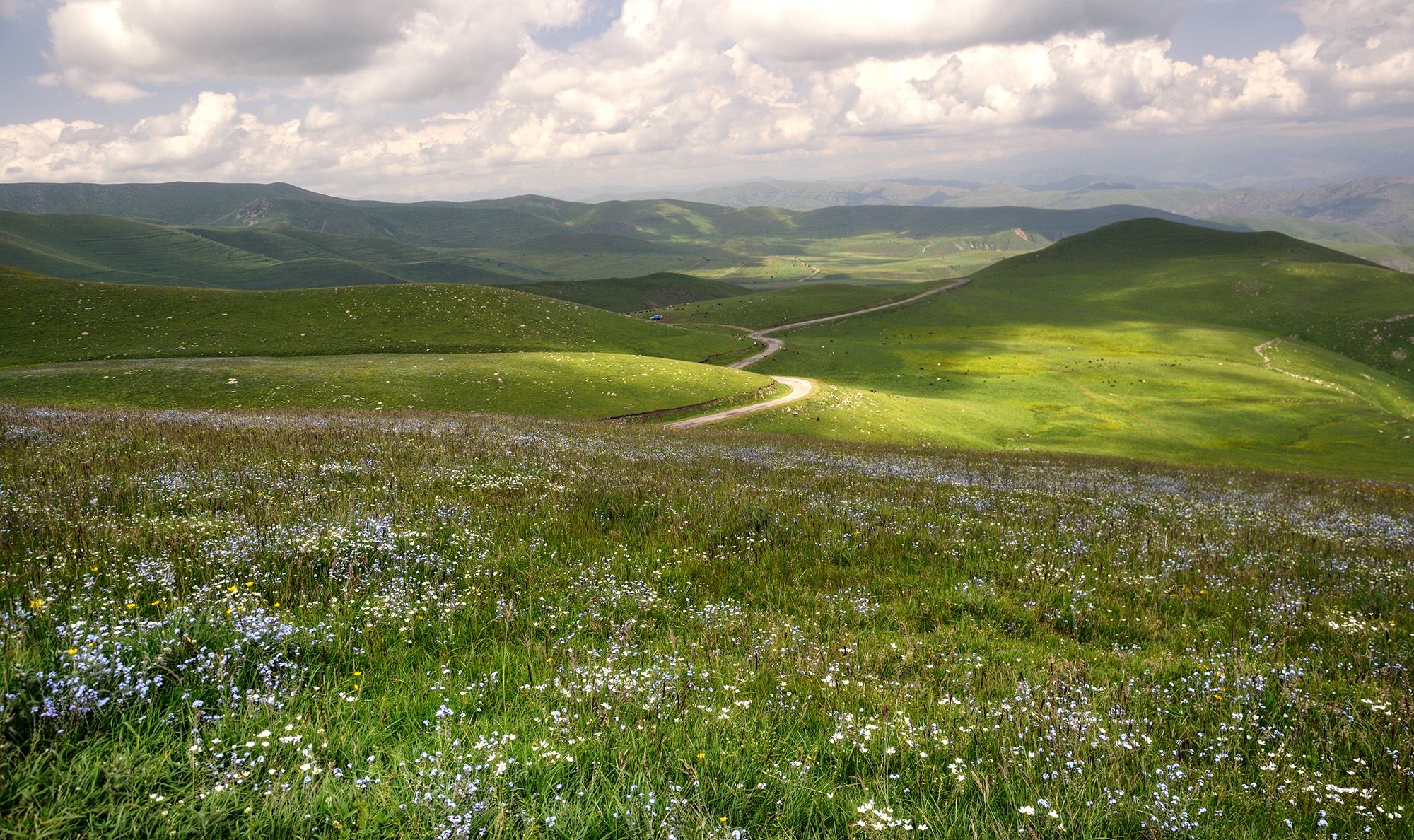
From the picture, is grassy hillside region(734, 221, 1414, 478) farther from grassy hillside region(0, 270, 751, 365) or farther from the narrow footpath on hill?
grassy hillside region(0, 270, 751, 365)

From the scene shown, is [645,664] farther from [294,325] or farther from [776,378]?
[294,325]

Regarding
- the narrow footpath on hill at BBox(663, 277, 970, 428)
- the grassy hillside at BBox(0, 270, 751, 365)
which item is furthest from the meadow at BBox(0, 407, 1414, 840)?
the grassy hillside at BBox(0, 270, 751, 365)

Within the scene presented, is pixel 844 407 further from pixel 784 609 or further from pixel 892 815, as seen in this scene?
pixel 892 815

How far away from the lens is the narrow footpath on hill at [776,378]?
5209 centimetres

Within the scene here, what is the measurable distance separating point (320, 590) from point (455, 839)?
4152mm

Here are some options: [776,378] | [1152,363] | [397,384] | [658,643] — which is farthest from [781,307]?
[658,643]

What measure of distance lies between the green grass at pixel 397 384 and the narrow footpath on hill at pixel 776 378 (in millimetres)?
3634

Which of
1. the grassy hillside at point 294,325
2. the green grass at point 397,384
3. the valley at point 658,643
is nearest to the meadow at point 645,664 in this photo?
the valley at point 658,643

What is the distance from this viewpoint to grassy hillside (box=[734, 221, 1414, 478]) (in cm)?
5775

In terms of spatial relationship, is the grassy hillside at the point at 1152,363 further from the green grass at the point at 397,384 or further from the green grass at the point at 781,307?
the green grass at the point at 397,384

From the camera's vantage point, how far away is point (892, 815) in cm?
368

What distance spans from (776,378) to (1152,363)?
58725 millimetres

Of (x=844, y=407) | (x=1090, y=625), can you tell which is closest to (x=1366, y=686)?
(x=1090, y=625)

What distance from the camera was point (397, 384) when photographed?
2035 inches
